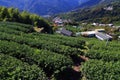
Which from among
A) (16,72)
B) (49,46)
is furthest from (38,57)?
(49,46)

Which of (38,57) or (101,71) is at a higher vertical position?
(38,57)

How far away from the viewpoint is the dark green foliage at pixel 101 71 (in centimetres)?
2397

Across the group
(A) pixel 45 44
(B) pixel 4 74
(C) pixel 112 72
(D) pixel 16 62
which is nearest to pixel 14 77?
(B) pixel 4 74

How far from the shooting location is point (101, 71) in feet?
82.1

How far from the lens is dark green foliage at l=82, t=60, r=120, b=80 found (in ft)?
78.6

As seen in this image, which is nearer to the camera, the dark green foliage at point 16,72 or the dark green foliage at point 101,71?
the dark green foliage at point 16,72

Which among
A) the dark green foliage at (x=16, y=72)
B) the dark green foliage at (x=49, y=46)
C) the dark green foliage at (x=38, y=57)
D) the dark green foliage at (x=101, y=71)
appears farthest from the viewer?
the dark green foliage at (x=49, y=46)

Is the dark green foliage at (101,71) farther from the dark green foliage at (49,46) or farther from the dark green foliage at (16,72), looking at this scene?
the dark green foliage at (49,46)

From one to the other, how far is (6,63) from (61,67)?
5.26 m

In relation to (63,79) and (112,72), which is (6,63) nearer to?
(63,79)

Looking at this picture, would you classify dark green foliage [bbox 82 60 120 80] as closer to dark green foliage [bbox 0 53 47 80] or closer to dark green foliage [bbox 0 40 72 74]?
dark green foliage [bbox 0 40 72 74]

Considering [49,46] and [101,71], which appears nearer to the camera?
[101,71]

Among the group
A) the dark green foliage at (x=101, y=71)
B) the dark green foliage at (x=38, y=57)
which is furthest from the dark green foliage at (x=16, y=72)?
the dark green foliage at (x=101, y=71)

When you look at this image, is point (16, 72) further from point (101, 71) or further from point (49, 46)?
point (49, 46)
